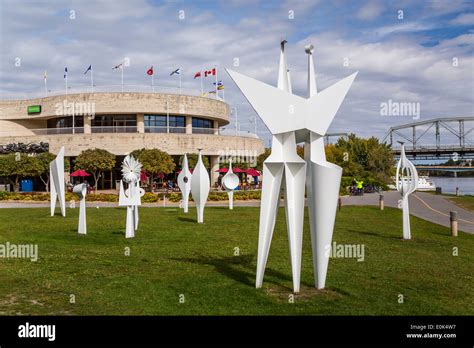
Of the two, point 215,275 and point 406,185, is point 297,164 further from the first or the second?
point 406,185

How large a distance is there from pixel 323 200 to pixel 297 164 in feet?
2.83

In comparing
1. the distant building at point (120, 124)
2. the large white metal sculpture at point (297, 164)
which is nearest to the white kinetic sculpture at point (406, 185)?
the large white metal sculpture at point (297, 164)

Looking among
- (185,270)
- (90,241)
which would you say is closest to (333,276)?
(185,270)

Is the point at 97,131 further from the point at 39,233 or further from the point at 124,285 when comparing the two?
the point at 124,285

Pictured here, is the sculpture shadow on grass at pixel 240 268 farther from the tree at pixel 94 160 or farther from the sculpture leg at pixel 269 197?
the tree at pixel 94 160

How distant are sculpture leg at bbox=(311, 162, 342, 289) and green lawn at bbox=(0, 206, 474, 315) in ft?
3.37

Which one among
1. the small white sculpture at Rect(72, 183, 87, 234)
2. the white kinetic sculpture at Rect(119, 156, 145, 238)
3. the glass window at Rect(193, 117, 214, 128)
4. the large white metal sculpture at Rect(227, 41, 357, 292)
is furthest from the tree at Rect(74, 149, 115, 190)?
the large white metal sculpture at Rect(227, 41, 357, 292)

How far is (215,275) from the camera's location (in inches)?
415

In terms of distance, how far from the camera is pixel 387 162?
→ 56344 millimetres

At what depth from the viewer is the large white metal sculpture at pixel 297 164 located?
346 inches

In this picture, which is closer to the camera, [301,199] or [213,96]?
[301,199]

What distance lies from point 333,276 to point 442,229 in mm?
10636

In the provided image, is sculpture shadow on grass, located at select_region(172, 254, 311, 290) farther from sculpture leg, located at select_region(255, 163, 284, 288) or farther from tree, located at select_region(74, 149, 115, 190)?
tree, located at select_region(74, 149, 115, 190)

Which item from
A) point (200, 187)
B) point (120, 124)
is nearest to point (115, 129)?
point (120, 124)
